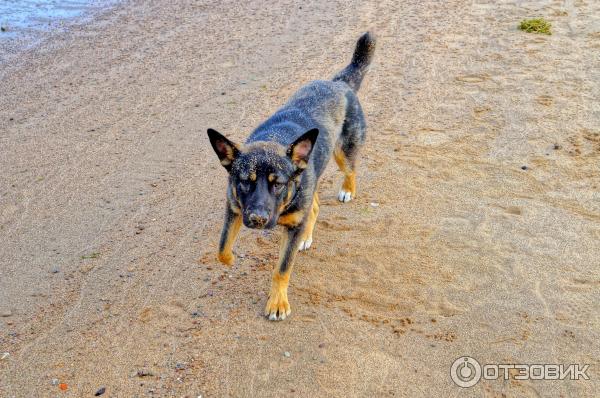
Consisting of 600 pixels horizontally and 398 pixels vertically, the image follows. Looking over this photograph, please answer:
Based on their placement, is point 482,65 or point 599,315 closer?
point 599,315

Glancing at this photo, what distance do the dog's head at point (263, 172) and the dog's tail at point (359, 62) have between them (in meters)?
2.38

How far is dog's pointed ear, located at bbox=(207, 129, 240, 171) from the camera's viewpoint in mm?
4723

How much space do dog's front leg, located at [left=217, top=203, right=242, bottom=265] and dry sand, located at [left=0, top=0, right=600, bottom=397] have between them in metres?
0.33

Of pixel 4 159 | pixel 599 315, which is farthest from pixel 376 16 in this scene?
pixel 599 315

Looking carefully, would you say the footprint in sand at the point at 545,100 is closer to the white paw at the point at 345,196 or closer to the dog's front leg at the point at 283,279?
the white paw at the point at 345,196

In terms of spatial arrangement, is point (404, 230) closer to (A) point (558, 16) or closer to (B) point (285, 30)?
(B) point (285, 30)

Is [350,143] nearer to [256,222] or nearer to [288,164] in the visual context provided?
[288,164]

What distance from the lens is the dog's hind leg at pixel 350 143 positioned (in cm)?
666

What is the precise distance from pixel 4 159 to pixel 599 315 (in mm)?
7167

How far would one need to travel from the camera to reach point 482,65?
10391mm

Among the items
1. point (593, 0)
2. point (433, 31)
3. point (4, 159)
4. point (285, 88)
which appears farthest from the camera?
point (593, 0)

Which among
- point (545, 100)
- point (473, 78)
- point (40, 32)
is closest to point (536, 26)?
point (473, 78)

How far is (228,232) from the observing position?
533cm

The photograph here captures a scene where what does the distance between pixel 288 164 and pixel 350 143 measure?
1.99m
